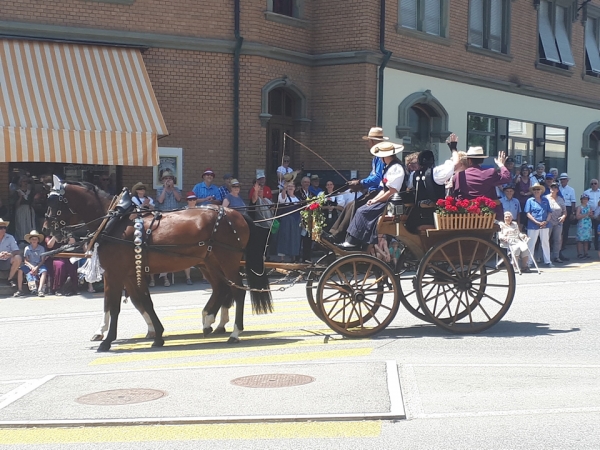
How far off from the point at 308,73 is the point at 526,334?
1248 centimetres

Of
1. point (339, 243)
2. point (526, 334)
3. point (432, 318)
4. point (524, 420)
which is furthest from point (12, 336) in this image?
point (524, 420)

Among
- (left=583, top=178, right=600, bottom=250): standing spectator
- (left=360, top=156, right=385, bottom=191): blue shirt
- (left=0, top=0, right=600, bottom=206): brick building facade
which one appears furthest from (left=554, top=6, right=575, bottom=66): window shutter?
(left=360, top=156, right=385, bottom=191): blue shirt

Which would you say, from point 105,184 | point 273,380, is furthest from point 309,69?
point 273,380

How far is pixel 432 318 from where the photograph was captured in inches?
432

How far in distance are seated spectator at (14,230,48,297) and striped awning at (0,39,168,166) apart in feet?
5.17

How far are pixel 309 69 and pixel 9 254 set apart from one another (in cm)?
901

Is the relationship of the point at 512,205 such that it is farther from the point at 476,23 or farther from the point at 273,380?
the point at 273,380

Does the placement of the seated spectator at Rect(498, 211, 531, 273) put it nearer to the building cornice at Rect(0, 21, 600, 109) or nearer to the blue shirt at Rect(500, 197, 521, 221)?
the blue shirt at Rect(500, 197, 521, 221)

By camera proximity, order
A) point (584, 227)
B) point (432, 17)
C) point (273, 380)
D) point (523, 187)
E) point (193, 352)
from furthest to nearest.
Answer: point (432, 17)
point (584, 227)
point (523, 187)
point (193, 352)
point (273, 380)

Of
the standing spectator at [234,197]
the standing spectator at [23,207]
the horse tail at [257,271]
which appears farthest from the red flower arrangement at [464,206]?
the standing spectator at [23,207]

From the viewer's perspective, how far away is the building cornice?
18750 millimetres

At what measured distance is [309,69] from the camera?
2238 centimetres

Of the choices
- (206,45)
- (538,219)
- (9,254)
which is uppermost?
(206,45)

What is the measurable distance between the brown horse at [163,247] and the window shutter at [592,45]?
75.9 feet
